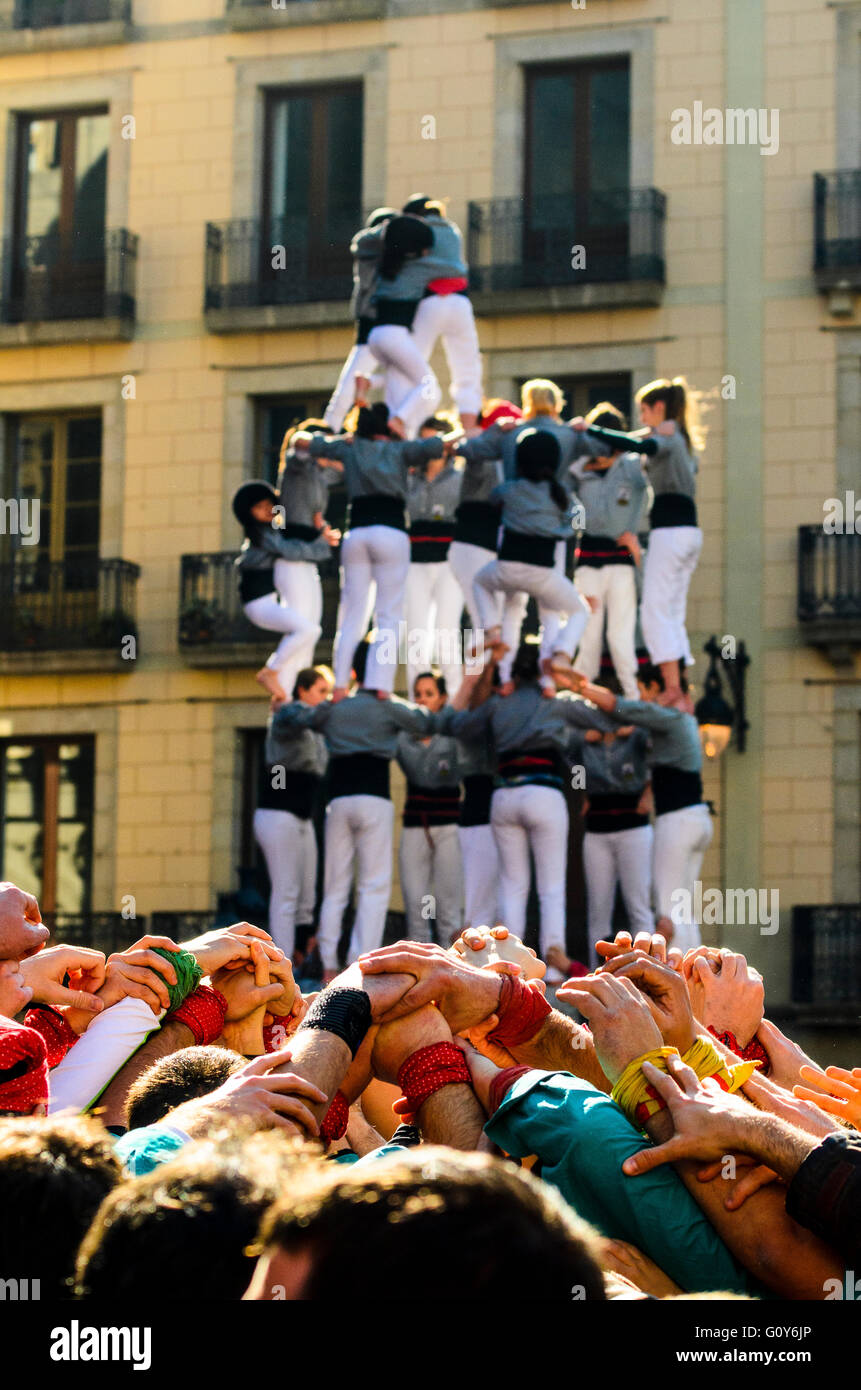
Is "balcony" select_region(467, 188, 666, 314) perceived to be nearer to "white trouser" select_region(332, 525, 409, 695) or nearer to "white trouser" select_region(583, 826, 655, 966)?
"white trouser" select_region(332, 525, 409, 695)

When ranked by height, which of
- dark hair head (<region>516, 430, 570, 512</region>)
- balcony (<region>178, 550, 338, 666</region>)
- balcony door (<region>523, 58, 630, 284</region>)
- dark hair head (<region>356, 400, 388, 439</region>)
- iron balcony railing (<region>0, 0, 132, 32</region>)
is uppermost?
iron balcony railing (<region>0, 0, 132, 32</region>)

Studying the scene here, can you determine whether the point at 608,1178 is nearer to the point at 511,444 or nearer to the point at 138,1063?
the point at 138,1063

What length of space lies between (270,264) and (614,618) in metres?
8.39

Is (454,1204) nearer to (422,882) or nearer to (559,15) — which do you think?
(422,882)

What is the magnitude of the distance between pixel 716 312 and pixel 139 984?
56.3ft

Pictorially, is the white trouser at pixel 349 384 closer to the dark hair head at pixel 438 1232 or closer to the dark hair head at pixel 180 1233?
the dark hair head at pixel 180 1233

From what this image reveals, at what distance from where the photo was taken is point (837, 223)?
2023 centimetres

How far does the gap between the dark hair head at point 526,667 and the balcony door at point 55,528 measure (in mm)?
9919

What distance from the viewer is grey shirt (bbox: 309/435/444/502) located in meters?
13.1

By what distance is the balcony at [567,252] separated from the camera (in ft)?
67.9

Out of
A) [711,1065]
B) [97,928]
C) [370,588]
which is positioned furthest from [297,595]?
[711,1065]

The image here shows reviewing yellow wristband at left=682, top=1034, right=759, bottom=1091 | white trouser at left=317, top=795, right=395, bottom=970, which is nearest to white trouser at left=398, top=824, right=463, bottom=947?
white trouser at left=317, top=795, right=395, bottom=970

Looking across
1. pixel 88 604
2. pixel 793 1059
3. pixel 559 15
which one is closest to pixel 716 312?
pixel 559 15

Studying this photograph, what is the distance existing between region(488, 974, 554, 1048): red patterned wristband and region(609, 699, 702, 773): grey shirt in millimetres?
8594
